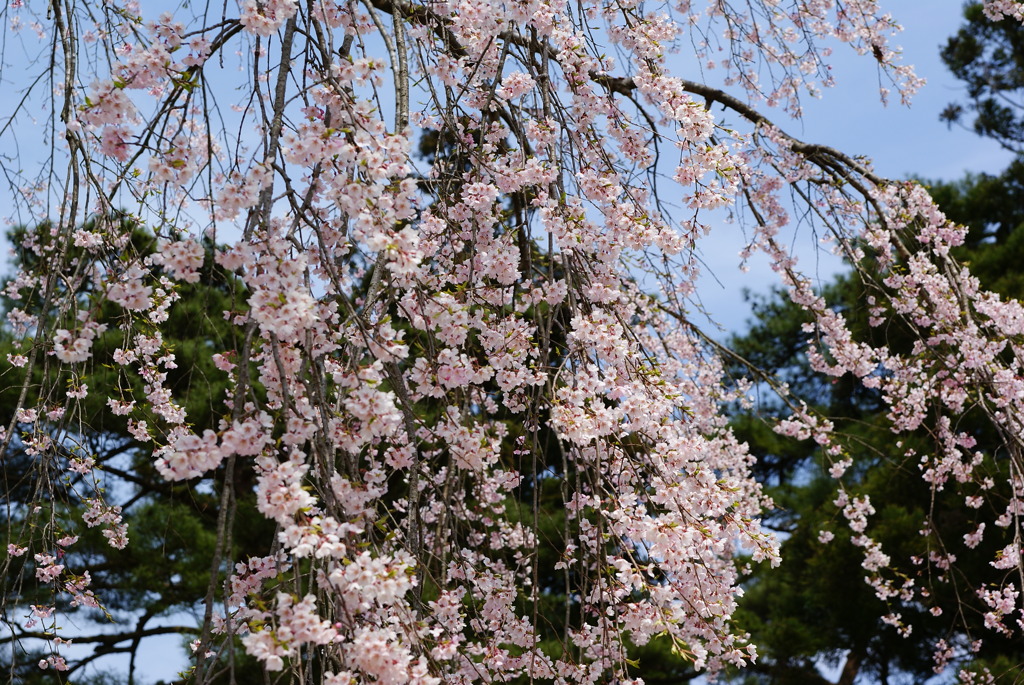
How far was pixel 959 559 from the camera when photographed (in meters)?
5.85

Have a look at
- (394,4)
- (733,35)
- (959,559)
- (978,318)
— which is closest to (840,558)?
(959,559)

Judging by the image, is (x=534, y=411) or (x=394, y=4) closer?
(x=534, y=411)

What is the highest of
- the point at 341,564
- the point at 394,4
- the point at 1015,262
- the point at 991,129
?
the point at 991,129

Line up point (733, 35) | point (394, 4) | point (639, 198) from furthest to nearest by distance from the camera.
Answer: point (733, 35) → point (639, 198) → point (394, 4)

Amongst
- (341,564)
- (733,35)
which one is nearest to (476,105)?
(341,564)

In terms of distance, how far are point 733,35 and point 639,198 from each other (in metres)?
1.90

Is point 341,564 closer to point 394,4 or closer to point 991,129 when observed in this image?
point 394,4

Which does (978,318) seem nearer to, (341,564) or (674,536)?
(674,536)

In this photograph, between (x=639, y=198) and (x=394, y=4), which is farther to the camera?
(x=639, y=198)


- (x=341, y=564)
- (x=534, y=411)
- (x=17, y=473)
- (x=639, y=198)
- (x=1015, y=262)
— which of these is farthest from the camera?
(x=1015, y=262)

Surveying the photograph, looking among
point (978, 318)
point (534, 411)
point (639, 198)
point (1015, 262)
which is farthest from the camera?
point (1015, 262)

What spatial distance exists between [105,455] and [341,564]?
5.04 meters

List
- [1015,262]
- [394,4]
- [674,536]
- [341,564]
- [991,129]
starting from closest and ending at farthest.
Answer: [341,564]
[674,536]
[394,4]
[1015,262]
[991,129]

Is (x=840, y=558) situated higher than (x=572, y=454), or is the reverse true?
(x=840, y=558)
